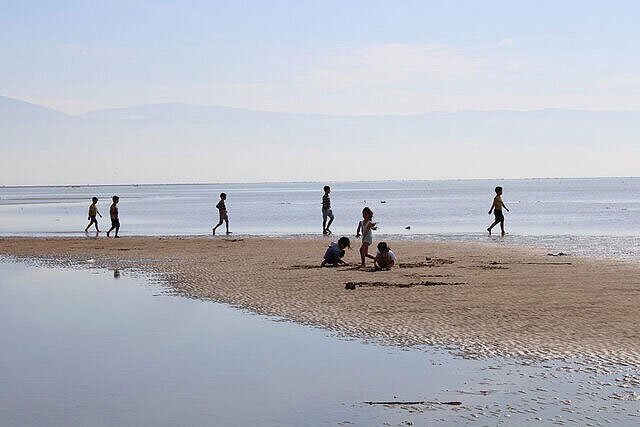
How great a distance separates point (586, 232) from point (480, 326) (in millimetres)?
23911

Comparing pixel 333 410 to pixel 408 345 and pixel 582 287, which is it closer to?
pixel 408 345

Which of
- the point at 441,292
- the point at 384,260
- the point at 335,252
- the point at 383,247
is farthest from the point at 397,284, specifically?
the point at 335,252

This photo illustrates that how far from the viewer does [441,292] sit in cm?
1498

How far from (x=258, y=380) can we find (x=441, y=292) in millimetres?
6844

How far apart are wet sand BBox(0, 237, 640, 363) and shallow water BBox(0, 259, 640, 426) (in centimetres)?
83

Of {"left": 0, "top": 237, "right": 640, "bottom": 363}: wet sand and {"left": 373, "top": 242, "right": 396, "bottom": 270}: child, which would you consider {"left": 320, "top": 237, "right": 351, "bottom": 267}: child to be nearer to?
{"left": 0, "top": 237, "right": 640, "bottom": 363}: wet sand

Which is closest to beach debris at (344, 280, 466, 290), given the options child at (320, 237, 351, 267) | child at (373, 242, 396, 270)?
child at (373, 242, 396, 270)

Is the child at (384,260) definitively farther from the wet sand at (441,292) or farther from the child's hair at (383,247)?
the wet sand at (441,292)

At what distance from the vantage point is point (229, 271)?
19406 mm

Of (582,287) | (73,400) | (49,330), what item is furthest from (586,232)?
(73,400)

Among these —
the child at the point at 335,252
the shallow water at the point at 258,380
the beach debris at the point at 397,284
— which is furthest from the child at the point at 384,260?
the shallow water at the point at 258,380

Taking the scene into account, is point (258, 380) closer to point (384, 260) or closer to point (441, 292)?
point (441, 292)

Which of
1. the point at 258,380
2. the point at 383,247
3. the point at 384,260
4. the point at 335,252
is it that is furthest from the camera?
the point at 335,252

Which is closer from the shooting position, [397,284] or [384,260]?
[397,284]
